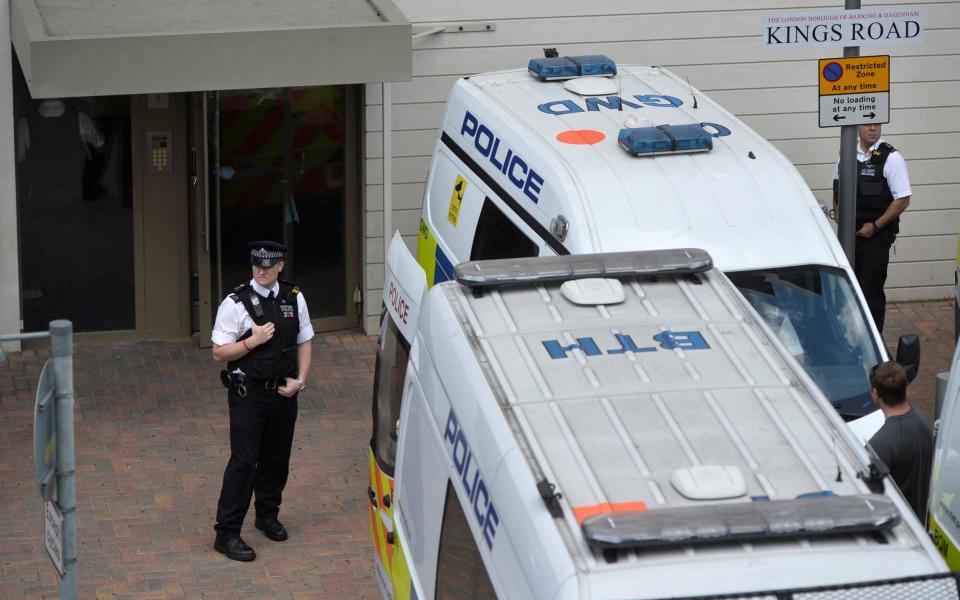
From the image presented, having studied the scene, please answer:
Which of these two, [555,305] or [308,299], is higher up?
[555,305]

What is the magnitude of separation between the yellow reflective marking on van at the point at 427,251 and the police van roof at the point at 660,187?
819 mm

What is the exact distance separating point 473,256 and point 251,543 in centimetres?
212

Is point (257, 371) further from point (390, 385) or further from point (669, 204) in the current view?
point (669, 204)

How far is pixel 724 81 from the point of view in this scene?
12.5 meters

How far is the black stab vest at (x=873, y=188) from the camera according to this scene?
11.3m

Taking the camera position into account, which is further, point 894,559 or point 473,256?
point 473,256

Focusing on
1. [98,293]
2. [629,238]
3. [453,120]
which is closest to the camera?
[629,238]

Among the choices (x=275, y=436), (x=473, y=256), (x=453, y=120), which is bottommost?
(x=275, y=436)

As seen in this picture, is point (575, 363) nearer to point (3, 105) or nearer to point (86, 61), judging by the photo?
point (86, 61)

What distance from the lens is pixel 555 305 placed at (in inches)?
209

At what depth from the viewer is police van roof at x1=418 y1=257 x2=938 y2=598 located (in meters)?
3.92

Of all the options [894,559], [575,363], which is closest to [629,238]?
[575,363]

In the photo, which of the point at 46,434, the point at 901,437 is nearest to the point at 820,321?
the point at 901,437

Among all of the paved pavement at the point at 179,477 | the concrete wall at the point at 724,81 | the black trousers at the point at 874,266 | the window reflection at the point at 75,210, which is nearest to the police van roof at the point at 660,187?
the paved pavement at the point at 179,477
